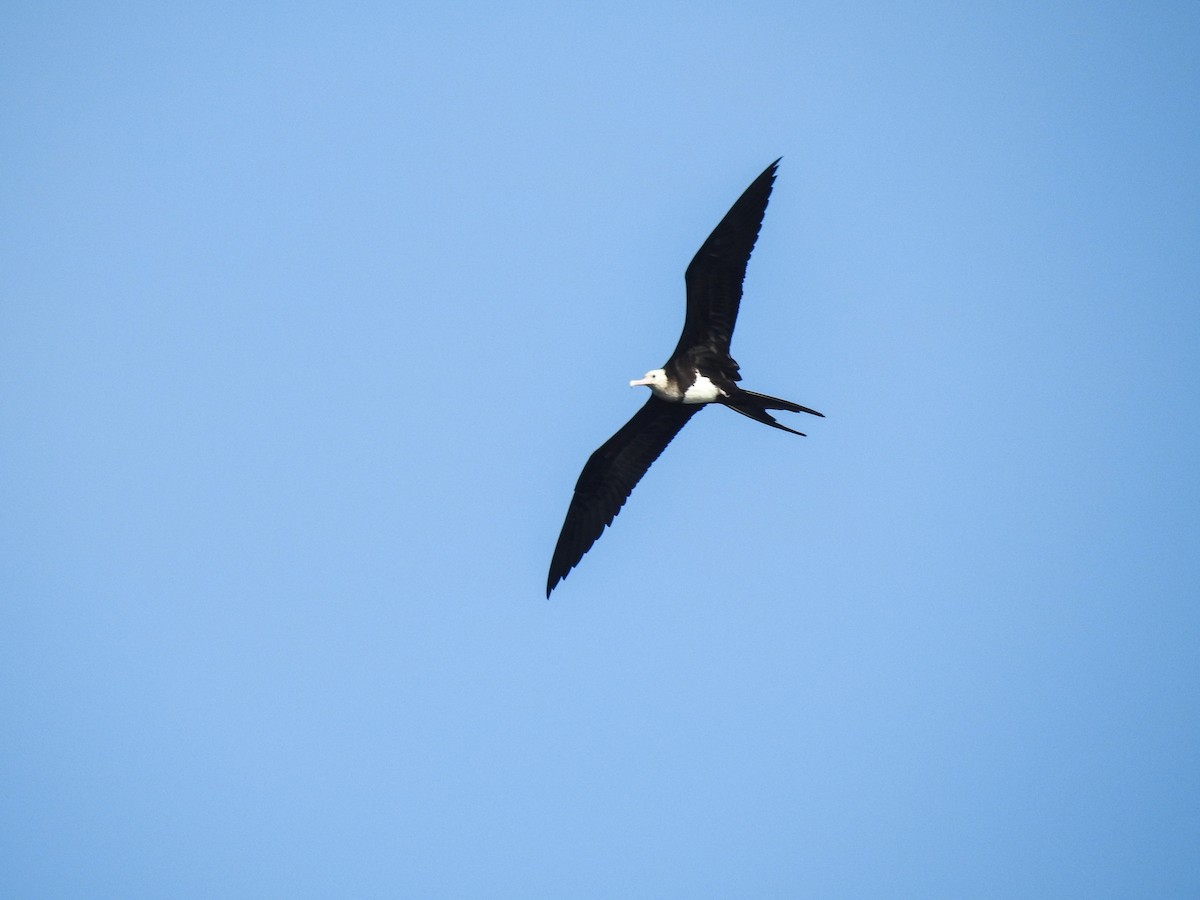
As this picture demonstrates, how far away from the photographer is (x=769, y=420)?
9055mm

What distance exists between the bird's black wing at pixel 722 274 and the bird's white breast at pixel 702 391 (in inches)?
8.7

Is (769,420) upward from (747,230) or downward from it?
downward

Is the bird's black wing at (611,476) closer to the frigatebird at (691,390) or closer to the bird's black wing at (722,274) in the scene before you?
the frigatebird at (691,390)

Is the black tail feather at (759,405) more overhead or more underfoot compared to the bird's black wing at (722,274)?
more underfoot

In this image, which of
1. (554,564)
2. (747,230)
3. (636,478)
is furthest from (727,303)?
(554,564)

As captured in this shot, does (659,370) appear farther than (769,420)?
Yes

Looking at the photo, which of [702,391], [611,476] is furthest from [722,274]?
[611,476]

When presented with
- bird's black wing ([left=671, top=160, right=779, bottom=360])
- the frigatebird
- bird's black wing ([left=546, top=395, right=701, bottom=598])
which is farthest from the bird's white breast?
bird's black wing ([left=546, top=395, right=701, bottom=598])

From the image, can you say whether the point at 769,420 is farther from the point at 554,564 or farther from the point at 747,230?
the point at 554,564

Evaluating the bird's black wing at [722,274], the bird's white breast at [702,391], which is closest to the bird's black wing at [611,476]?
the bird's white breast at [702,391]

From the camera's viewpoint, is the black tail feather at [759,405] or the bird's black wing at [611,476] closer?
the black tail feather at [759,405]

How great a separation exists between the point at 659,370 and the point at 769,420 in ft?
3.78

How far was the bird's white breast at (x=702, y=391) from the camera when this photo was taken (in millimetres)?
9508

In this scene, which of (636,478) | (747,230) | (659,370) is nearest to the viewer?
(747,230)
